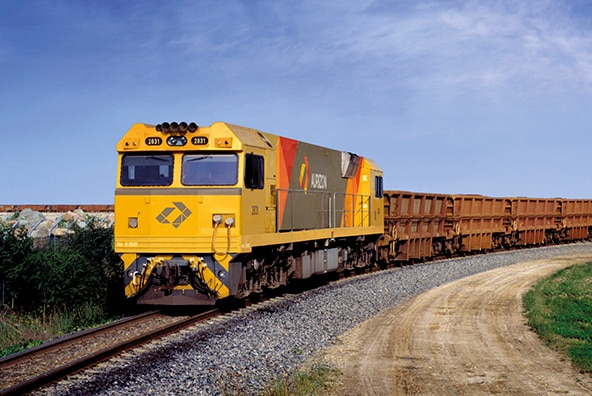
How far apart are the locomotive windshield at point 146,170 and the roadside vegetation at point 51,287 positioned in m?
3.53

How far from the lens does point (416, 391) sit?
863cm

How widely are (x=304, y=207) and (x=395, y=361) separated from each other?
25.7 ft

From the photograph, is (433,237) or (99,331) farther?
(433,237)

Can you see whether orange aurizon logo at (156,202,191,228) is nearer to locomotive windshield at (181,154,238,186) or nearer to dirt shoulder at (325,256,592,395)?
locomotive windshield at (181,154,238,186)

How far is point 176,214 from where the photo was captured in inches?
531

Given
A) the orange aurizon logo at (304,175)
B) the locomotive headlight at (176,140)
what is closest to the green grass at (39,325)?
the locomotive headlight at (176,140)

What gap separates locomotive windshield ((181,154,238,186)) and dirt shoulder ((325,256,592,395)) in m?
3.88

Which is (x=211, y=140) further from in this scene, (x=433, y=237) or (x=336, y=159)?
(x=433, y=237)

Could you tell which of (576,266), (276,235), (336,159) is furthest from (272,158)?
(576,266)

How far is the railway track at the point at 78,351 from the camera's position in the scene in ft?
28.9

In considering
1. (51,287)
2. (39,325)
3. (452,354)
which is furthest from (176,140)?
(452,354)

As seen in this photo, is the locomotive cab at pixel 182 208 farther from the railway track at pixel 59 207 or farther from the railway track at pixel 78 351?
the railway track at pixel 59 207

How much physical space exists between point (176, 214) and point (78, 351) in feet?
12.1

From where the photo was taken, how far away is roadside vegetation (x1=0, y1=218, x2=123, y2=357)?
15.7 metres
